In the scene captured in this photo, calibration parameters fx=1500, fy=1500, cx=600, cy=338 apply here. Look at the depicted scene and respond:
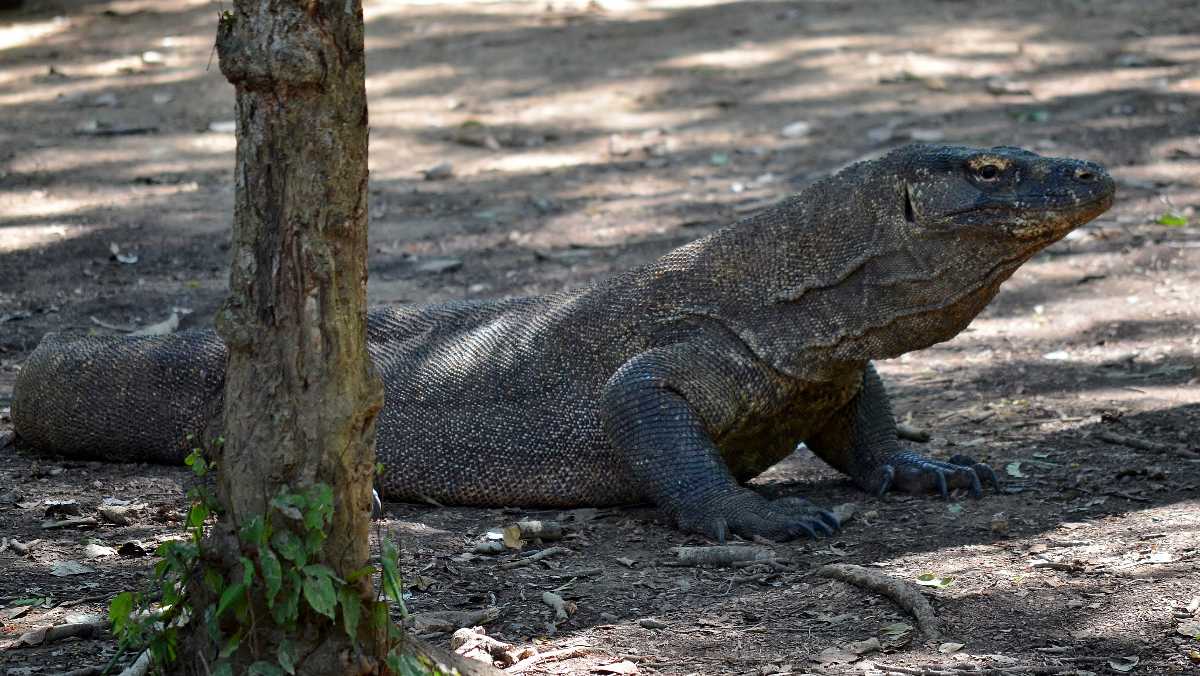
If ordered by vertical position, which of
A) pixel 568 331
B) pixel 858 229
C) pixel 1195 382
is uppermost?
pixel 858 229

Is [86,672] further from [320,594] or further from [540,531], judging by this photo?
[540,531]

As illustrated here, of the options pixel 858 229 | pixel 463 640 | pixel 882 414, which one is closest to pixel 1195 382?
pixel 882 414

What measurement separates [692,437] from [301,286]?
2049 millimetres

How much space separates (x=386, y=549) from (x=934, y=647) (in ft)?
4.21

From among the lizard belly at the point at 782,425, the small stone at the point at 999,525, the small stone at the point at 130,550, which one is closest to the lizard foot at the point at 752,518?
the lizard belly at the point at 782,425

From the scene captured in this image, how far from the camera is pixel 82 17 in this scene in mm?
12594

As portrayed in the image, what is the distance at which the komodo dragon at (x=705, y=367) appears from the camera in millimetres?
4316

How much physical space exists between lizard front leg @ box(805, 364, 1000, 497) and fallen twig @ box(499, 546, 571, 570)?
44.8 inches

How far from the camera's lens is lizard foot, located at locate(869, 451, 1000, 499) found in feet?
14.9

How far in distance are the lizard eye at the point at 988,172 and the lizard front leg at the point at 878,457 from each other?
0.79m

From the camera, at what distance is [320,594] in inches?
98.7

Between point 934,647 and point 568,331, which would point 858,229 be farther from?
point 934,647

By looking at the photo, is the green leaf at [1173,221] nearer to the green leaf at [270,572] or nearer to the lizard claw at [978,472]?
the lizard claw at [978,472]

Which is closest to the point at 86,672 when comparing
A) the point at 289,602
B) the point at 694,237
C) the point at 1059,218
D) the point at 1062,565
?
the point at 289,602
